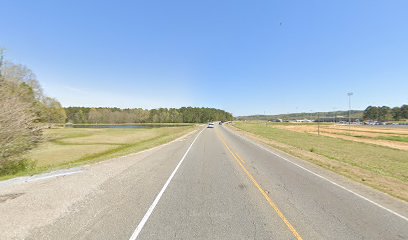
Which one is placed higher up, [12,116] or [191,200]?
[12,116]

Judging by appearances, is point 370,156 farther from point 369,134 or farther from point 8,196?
point 369,134

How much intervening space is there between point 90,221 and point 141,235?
1.56 m

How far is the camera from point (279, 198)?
336 inches

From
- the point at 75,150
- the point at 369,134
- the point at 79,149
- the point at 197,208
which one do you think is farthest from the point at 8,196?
the point at 369,134

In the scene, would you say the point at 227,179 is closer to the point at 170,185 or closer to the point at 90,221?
the point at 170,185

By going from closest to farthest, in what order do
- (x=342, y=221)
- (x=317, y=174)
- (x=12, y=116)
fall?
(x=342, y=221), (x=317, y=174), (x=12, y=116)

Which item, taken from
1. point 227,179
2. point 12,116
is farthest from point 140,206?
point 12,116

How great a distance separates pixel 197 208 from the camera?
7359mm

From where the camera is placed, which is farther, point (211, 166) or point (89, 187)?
point (211, 166)

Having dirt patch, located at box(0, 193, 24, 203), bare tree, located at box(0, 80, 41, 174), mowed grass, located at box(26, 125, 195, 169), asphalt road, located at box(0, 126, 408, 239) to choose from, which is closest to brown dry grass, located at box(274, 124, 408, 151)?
asphalt road, located at box(0, 126, 408, 239)

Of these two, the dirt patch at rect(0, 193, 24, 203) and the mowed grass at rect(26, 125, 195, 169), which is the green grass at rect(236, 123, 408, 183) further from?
the mowed grass at rect(26, 125, 195, 169)

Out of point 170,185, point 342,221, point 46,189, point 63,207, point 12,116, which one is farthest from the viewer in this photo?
point 12,116

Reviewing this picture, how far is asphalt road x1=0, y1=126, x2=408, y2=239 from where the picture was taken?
18.8 feet

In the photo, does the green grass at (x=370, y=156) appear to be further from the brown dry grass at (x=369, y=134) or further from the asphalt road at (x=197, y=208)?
the brown dry grass at (x=369, y=134)
